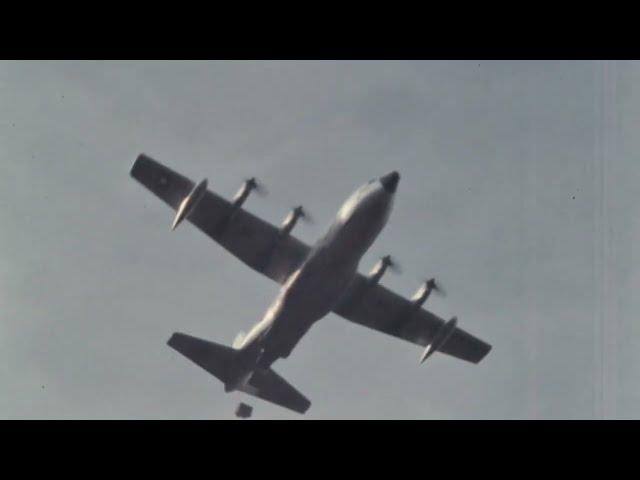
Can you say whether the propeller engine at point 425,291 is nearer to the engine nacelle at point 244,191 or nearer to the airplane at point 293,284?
the airplane at point 293,284

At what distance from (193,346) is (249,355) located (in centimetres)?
350

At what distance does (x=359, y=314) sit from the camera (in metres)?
41.1

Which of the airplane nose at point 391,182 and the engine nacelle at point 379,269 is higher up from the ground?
the airplane nose at point 391,182

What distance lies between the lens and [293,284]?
35.8 meters

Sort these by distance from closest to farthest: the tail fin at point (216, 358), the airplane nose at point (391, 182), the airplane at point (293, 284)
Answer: the airplane nose at point (391, 182)
the airplane at point (293, 284)
the tail fin at point (216, 358)

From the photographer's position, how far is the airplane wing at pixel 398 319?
4034cm

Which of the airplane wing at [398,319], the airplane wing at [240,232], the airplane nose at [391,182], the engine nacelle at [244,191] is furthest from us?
the airplane wing at [398,319]

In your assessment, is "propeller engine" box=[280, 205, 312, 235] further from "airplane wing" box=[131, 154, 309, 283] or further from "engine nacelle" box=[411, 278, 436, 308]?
"engine nacelle" box=[411, 278, 436, 308]

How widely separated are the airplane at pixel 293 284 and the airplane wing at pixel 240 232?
54 millimetres

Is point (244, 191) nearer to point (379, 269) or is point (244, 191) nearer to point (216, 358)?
point (379, 269)

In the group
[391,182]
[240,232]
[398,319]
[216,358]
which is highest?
[391,182]

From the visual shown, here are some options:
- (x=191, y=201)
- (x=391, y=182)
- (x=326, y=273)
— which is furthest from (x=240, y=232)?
(x=391, y=182)

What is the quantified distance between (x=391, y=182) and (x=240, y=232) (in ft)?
31.2

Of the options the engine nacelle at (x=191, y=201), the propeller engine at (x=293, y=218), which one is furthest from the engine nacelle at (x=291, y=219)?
the engine nacelle at (x=191, y=201)
